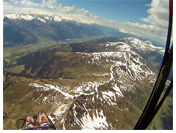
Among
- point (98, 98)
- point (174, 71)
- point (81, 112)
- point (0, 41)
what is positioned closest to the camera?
point (174, 71)

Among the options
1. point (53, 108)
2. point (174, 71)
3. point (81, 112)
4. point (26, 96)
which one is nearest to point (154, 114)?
point (174, 71)

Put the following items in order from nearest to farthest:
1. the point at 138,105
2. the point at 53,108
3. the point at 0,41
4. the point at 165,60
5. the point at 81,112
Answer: the point at 165,60 → the point at 0,41 → the point at 53,108 → the point at 81,112 → the point at 138,105

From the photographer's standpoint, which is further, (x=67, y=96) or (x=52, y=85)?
(x=52, y=85)

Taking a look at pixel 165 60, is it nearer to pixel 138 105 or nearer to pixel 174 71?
pixel 174 71

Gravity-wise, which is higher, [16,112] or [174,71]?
[174,71]

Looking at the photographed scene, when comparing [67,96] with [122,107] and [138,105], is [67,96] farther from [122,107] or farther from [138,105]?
[138,105]

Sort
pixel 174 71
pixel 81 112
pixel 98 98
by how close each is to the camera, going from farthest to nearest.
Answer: pixel 98 98
pixel 81 112
pixel 174 71

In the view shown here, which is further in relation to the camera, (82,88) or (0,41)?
(82,88)

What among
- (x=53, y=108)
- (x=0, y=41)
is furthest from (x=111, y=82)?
(x=0, y=41)

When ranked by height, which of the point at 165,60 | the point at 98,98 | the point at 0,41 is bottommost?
the point at 98,98
